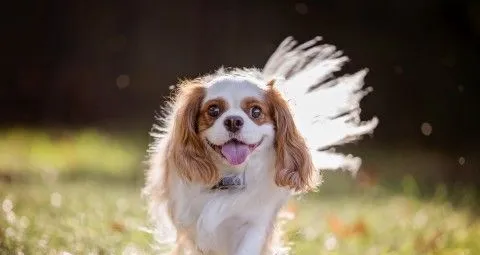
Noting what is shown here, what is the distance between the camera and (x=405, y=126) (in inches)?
298

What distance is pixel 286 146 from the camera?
136 inches

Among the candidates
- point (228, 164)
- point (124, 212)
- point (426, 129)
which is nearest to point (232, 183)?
point (228, 164)

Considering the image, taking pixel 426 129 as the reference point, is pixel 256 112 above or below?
above

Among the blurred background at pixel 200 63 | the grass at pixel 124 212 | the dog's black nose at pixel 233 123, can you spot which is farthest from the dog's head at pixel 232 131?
the blurred background at pixel 200 63

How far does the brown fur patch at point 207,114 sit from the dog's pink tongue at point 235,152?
10 centimetres

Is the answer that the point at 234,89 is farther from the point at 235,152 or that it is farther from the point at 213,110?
the point at 235,152

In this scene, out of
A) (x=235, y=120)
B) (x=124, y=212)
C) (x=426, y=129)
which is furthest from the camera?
(x=426, y=129)

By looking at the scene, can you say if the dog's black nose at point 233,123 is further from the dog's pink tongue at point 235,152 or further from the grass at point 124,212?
the grass at point 124,212

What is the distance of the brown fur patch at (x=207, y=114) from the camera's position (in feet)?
10.9

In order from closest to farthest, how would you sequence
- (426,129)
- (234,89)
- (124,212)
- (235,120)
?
(235,120) < (234,89) < (124,212) < (426,129)

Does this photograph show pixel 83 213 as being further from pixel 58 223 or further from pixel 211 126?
pixel 211 126

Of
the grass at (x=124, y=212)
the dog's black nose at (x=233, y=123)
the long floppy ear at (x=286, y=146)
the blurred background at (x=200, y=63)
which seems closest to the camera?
the dog's black nose at (x=233, y=123)

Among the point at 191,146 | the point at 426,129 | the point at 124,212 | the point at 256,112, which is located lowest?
the point at 426,129

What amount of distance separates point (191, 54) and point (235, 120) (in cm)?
444
